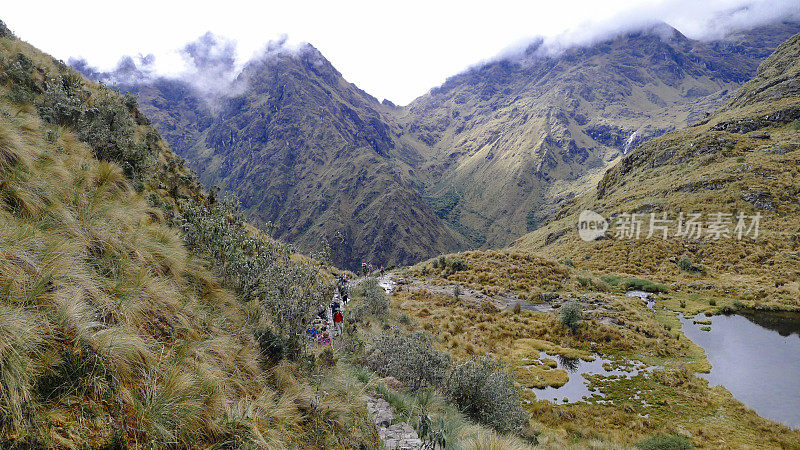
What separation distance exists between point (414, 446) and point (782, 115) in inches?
4289

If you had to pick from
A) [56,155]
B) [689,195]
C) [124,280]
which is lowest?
[124,280]

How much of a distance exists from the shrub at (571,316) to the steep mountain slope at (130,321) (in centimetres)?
1869

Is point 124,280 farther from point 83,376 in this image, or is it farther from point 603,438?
point 603,438

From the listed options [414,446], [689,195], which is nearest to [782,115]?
[689,195]

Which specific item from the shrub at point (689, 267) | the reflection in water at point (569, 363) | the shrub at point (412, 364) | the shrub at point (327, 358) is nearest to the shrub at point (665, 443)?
the reflection in water at point (569, 363)

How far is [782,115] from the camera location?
225ft

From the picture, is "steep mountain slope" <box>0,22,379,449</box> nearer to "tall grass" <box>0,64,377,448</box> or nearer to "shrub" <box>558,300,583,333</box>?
"tall grass" <box>0,64,377,448</box>

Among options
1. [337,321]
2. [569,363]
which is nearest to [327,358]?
[337,321]

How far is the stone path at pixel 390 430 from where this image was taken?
18.5 ft

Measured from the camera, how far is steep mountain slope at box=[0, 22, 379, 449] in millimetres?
2941

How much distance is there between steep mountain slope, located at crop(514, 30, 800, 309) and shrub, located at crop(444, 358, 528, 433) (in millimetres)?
29856

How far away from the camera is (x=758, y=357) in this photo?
1817cm

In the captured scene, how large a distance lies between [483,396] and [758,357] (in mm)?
20843

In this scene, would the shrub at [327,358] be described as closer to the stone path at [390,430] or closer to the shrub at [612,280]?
the stone path at [390,430]
